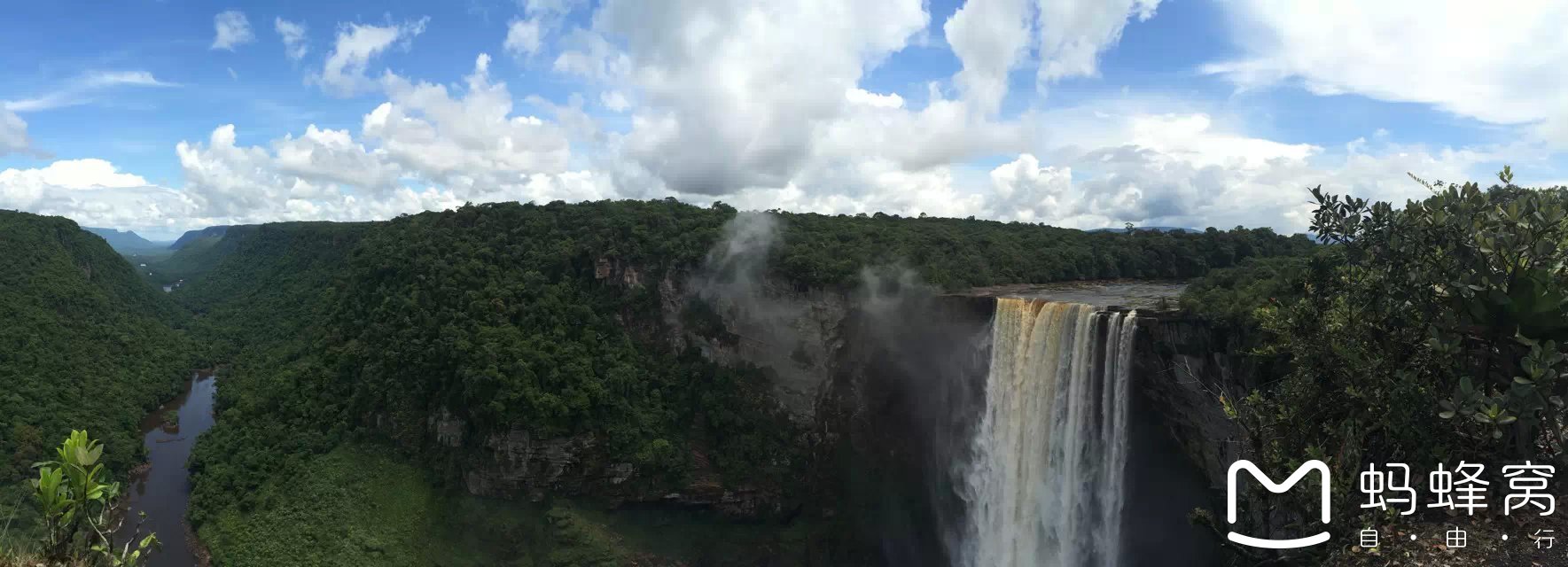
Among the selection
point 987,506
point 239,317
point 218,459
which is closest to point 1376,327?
point 987,506

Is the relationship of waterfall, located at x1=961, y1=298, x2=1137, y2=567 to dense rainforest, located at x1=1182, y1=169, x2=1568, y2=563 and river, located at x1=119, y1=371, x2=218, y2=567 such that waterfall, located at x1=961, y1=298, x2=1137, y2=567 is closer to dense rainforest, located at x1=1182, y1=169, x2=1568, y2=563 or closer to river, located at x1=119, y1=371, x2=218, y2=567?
dense rainforest, located at x1=1182, y1=169, x2=1568, y2=563

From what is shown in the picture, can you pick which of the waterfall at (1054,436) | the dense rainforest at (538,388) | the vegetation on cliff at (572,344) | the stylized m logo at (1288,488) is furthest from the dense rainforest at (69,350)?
the stylized m logo at (1288,488)

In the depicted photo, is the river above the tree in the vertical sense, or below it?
below

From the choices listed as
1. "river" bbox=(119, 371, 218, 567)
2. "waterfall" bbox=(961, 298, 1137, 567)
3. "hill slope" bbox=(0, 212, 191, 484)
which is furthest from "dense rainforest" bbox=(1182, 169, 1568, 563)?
"hill slope" bbox=(0, 212, 191, 484)

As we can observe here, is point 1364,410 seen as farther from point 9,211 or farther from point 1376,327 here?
point 9,211

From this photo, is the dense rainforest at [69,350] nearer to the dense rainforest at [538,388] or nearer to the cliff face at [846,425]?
the dense rainforest at [538,388]

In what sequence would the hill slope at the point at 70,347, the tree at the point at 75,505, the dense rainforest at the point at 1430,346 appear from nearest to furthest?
the tree at the point at 75,505, the dense rainforest at the point at 1430,346, the hill slope at the point at 70,347

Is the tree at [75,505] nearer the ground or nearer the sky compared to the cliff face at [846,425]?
nearer the sky

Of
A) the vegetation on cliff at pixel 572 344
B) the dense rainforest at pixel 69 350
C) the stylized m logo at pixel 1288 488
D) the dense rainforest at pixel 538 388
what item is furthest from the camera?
the dense rainforest at pixel 69 350
